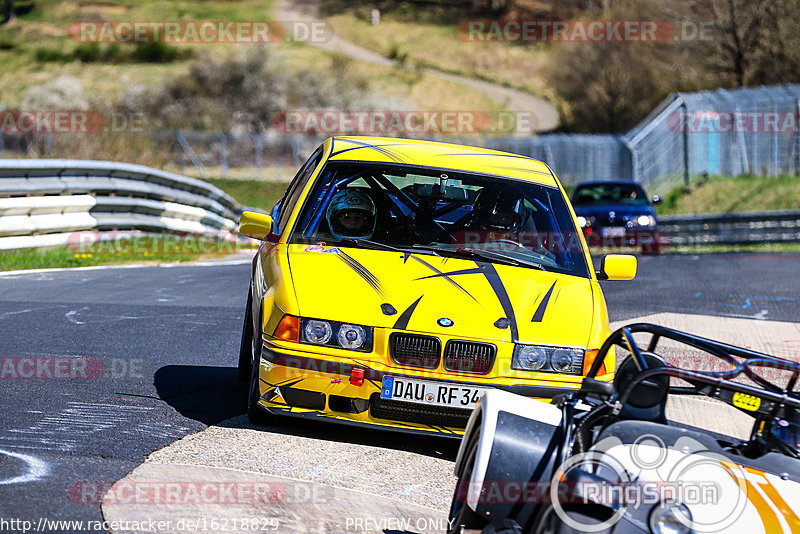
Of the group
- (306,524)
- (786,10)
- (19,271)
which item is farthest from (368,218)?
(786,10)

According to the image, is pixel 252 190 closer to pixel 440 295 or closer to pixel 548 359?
pixel 440 295

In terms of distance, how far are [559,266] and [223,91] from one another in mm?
52453

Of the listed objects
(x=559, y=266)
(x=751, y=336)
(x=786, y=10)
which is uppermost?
(x=786, y=10)

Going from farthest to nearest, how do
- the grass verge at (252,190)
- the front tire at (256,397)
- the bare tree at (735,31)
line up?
the bare tree at (735,31)
the grass verge at (252,190)
the front tire at (256,397)

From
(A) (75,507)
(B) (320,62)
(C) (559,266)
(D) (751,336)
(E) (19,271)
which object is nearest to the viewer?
(A) (75,507)

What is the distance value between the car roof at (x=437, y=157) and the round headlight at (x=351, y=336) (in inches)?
70.0

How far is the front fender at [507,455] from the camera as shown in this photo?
12.0ft

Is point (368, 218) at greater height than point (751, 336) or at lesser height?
greater

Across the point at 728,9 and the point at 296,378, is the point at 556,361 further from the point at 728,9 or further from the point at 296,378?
the point at 728,9

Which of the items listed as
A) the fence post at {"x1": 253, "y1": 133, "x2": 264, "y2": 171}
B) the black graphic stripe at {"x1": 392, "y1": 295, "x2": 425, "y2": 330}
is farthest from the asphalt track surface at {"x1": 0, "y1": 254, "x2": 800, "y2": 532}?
the fence post at {"x1": 253, "y1": 133, "x2": 264, "y2": 171}

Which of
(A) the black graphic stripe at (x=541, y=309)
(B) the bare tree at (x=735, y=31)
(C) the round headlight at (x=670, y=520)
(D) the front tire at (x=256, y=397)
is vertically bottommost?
(D) the front tire at (x=256, y=397)

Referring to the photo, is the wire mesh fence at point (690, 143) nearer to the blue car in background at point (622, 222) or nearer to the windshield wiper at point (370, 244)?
the blue car in background at point (622, 222)

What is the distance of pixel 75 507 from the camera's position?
14.4 feet

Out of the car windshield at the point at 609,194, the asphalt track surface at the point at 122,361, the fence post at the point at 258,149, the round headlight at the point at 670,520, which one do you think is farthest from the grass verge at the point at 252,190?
the round headlight at the point at 670,520
